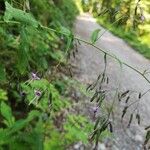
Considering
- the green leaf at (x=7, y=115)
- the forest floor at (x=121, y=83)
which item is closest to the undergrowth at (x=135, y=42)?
the forest floor at (x=121, y=83)

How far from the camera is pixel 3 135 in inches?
72.7

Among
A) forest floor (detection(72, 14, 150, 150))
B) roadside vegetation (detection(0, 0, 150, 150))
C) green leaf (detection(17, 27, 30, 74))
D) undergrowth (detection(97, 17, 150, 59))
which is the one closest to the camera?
green leaf (detection(17, 27, 30, 74))

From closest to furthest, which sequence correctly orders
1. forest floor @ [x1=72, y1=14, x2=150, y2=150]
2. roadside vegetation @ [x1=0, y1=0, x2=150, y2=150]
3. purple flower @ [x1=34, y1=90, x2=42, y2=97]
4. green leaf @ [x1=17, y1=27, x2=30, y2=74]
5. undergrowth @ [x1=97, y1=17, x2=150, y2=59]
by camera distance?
1. green leaf @ [x1=17, y1=27, x2=30, y2=74]
2. roadside vegetation @ [x1=0, y1=0, x2=150, y2=150]
3. purple flower @ [x1=34, y1=90, x2=42, y2=97]
4. forest floor @ [x1=72, y1=14, x2=150, y2=150]
5. undergrowth @ [x1=97, y1=17, x2=150, y2=59]

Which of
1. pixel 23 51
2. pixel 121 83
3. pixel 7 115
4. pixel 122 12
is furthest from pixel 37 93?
pixel 121 83

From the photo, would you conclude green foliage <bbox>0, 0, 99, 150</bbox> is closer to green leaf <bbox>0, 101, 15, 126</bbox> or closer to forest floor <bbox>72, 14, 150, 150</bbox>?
green leaf <bbox>0, 101, 15, 126</bbox>

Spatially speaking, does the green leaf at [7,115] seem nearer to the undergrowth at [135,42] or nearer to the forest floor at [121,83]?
the forest floor at [121,83]

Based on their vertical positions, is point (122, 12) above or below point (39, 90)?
above

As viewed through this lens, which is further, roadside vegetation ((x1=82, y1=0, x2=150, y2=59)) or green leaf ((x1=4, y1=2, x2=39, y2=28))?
roadside vegetation ((x1=82, y1=0, x2=150, y2=59))

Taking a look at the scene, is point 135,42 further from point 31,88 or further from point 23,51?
point 23,51

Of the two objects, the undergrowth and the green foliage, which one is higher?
the green foliage

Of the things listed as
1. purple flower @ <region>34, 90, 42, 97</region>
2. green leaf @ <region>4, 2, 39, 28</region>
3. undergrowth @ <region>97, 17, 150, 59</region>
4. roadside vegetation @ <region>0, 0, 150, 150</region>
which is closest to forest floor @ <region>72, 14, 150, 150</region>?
roadside vegetation @ <region>0, 0, 150, 150</region>

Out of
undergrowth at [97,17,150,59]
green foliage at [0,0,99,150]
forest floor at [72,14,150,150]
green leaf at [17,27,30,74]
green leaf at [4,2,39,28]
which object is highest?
green leaf at [4,2,39,28]

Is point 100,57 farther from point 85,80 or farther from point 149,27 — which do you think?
point 149,27

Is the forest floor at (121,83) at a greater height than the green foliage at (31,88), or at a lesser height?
lesser
